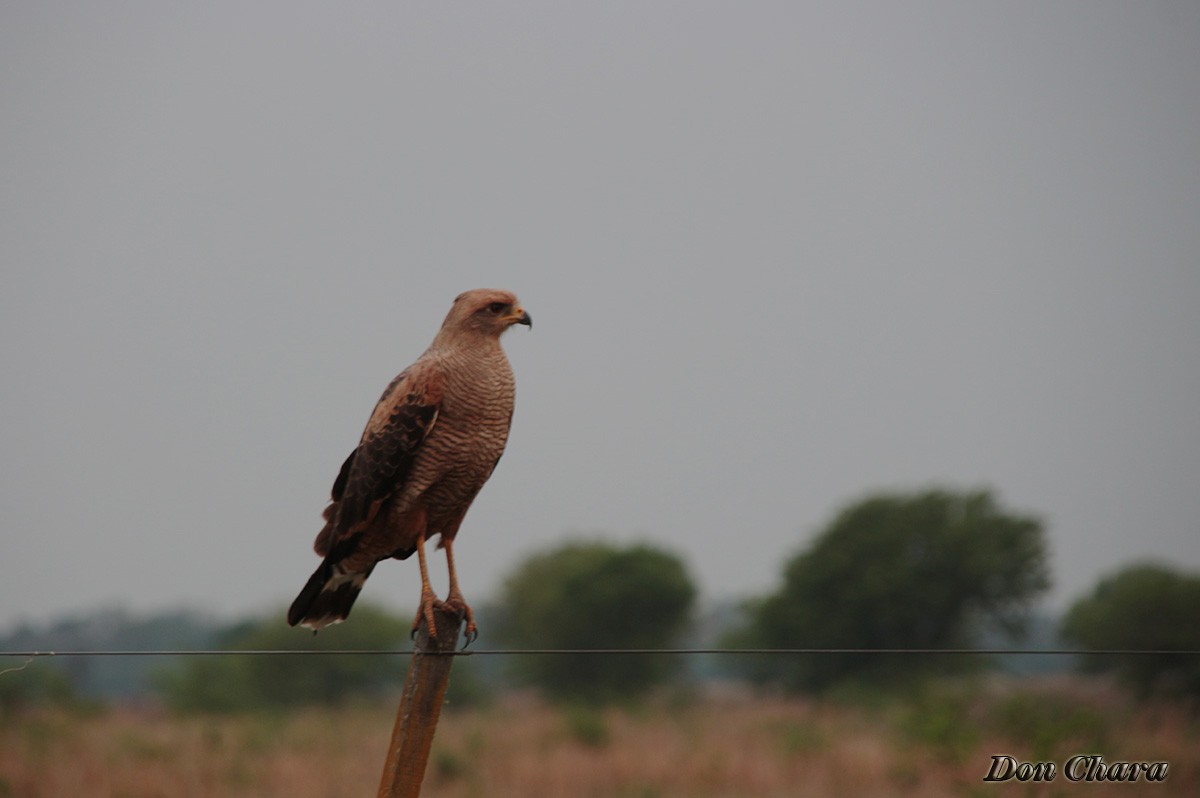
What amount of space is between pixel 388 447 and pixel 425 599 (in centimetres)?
68

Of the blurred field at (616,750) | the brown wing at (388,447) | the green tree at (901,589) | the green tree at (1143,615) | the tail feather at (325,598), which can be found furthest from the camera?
the green tree at (901,589)

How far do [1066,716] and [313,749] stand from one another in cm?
1164

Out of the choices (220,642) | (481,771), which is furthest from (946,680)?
(220,642)

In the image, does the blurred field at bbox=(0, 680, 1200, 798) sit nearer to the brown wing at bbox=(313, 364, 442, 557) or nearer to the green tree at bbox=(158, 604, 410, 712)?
the green tree at bbox=(158, 604, 410, 712)

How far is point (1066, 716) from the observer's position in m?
17.9

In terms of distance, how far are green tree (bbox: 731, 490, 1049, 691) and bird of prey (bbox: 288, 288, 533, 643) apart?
25588 mm

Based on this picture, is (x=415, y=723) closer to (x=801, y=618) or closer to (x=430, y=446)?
(x=430, y=446)

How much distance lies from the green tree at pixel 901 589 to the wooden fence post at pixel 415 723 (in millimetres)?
26374

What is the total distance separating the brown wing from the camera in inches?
199

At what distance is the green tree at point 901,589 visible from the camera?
1222 inches

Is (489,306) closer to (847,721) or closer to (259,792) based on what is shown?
(259,792)

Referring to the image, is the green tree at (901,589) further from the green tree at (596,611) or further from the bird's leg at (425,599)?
the bird's leg at (425,599)

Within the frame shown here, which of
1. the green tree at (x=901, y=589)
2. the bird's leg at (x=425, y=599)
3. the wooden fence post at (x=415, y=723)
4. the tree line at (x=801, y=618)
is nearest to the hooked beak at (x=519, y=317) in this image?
the bird's leg at (x=425, y=599)

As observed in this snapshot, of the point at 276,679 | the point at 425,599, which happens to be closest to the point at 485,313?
the point at 425,599
